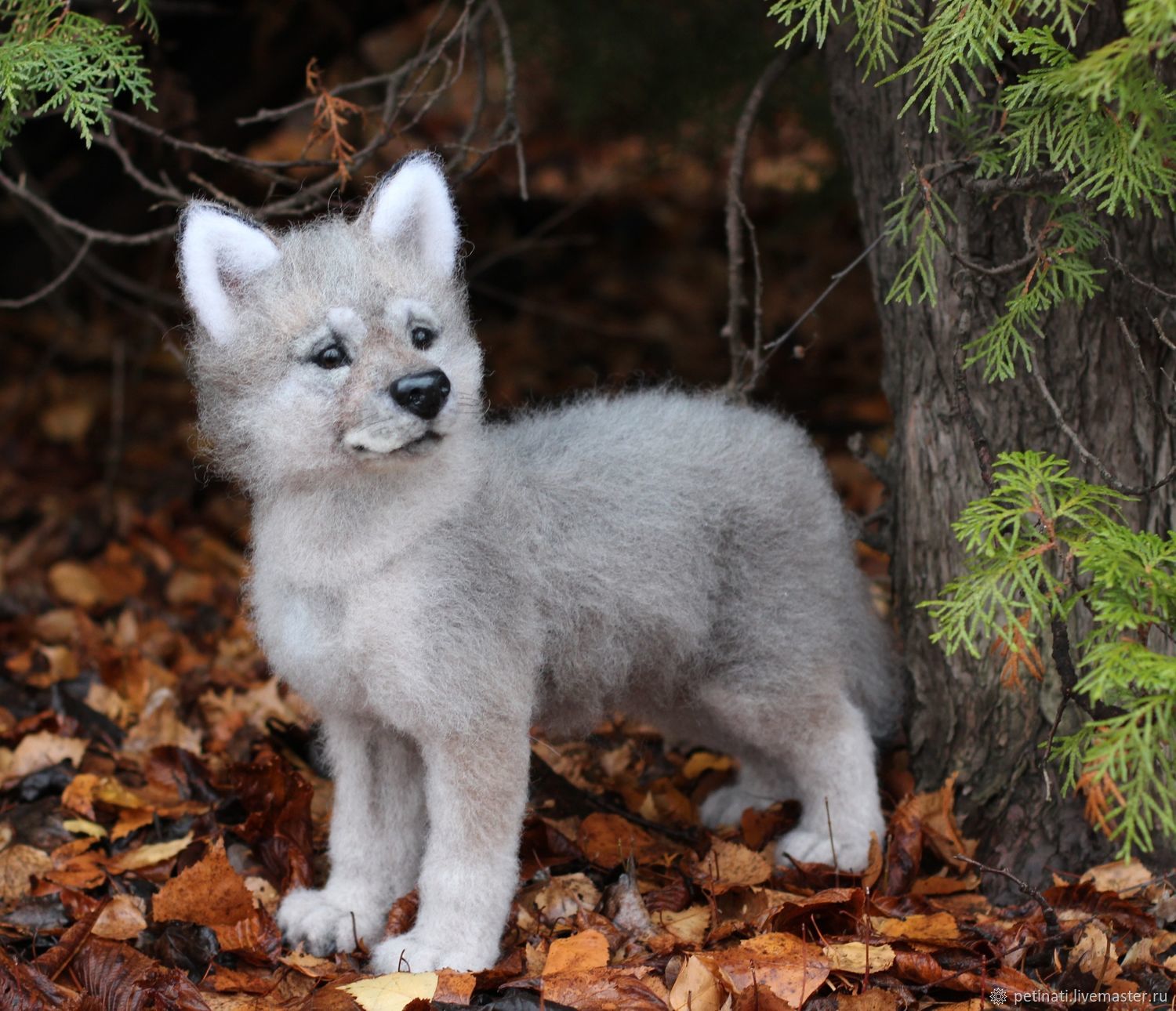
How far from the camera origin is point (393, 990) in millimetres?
2768

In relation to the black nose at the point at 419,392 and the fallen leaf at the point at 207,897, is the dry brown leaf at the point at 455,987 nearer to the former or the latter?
the fallen leaf at the point at 207,897

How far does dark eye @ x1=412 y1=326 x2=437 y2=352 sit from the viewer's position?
114 inches

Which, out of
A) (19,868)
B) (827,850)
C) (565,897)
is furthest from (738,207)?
(19,868)

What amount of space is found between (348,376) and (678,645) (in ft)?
3.42

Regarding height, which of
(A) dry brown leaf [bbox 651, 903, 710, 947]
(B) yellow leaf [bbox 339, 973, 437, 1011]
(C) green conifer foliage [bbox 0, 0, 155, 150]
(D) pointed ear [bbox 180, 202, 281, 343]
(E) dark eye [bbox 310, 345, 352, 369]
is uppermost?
(C) green conifer foliage [bbox 0, 0, 155, 150]

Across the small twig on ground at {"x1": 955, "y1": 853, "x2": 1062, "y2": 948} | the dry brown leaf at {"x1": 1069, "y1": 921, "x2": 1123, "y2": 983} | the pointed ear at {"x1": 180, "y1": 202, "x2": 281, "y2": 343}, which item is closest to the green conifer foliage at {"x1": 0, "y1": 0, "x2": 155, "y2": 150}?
the pointed ear at {"x1": 180, "y1": 202, "x2": 281, "y2": 343}

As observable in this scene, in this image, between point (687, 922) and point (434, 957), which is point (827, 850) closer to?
point (687, 922)

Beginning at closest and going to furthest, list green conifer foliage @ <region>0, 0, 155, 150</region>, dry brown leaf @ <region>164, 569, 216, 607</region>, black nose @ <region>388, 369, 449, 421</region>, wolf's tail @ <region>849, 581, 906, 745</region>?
black nose @ <region>388, 369, 449, 421</region> → green conifer foliage @ <region>0, 0, 155, 150</region> → wolf's tail @ <region>849, 581, 906, 745</region> → dry brown leaf @ <region>164, 569, 216, 607</region>

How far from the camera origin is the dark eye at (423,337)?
2.88m

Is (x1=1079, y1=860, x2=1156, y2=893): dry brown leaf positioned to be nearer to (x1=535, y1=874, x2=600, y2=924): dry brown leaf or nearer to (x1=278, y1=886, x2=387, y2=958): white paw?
(x1=535, y1=874, x2=600, y2=924): dry brown leaf

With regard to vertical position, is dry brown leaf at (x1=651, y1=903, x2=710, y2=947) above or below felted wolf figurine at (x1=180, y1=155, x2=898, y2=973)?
below

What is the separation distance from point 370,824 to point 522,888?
43cm

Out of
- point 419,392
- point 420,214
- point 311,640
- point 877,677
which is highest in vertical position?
point 420,214

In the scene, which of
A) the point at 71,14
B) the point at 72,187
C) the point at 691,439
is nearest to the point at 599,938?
the point at 691,439
